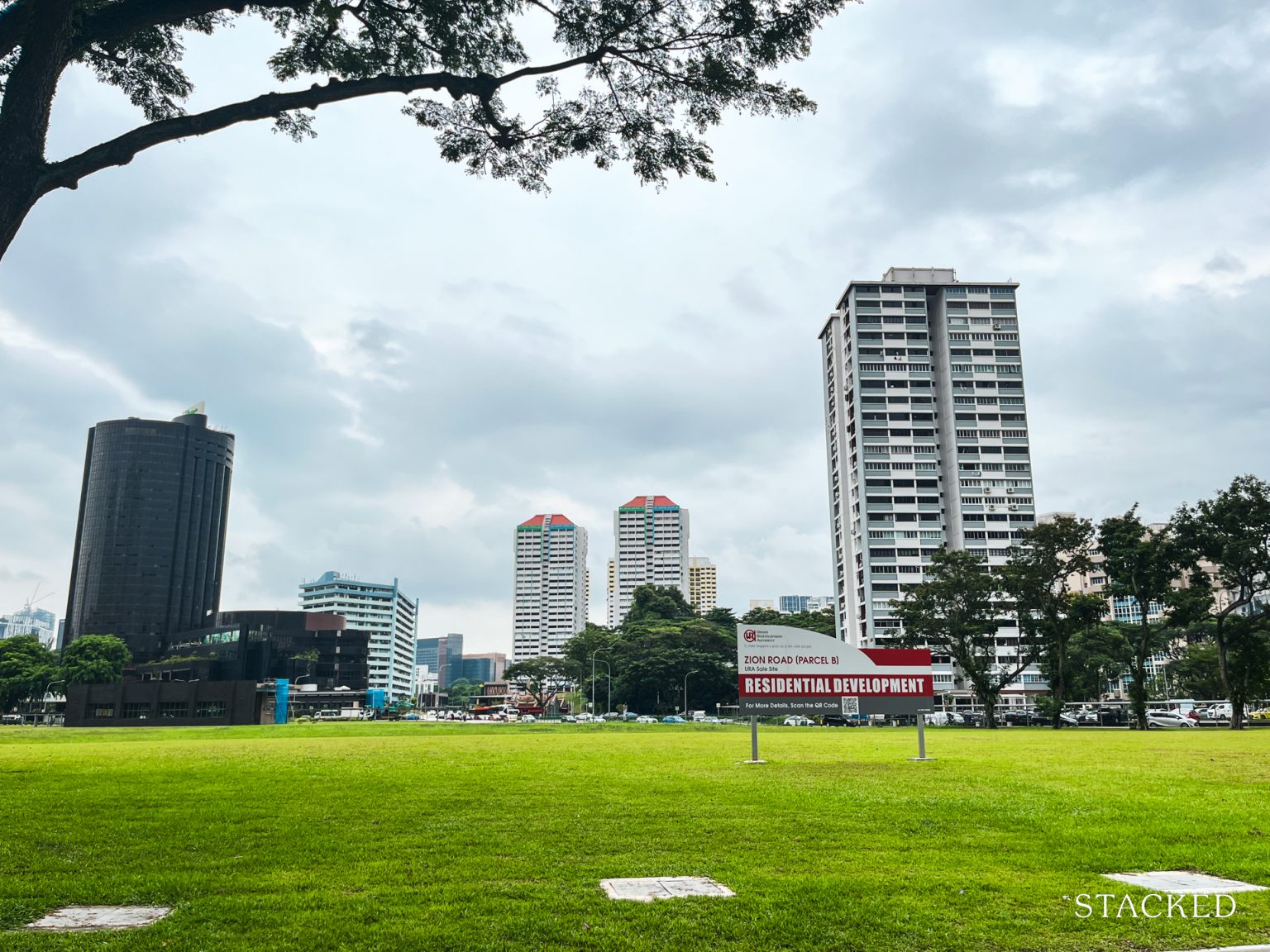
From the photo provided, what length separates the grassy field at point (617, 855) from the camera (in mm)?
5828

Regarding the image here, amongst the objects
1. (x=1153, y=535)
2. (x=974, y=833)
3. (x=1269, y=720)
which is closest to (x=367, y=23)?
(x=974, y=833)

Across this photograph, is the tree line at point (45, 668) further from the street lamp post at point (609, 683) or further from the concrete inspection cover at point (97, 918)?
the concrete inspection cover at point (97, 918)

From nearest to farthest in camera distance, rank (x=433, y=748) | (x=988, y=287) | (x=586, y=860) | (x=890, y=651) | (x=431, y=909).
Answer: (x=431, y=909)
(x=586, y=860)
(x=890, y=651)
(x=433, y=748)
(x=988, y=287)

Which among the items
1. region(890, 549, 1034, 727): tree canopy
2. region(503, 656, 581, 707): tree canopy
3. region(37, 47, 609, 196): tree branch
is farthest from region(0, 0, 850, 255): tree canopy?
region(503, 656, 581, 707): tree canopy

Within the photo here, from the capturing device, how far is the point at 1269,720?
6328 centimetres

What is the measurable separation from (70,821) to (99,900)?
476 centimetres

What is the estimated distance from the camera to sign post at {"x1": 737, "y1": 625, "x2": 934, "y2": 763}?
22.4m

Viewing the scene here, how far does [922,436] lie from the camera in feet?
413

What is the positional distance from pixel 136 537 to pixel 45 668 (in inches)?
2908

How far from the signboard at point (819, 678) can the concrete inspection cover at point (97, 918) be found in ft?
55.4

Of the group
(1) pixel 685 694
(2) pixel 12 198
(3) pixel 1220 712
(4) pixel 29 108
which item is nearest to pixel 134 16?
(4) pixel 29 108

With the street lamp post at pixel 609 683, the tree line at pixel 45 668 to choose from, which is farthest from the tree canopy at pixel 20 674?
the street lamp post at pixel 609 683

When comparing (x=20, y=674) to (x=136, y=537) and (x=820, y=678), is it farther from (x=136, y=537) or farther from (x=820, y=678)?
(x=820, y=678)

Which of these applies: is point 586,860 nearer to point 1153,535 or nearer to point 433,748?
point 433,748
